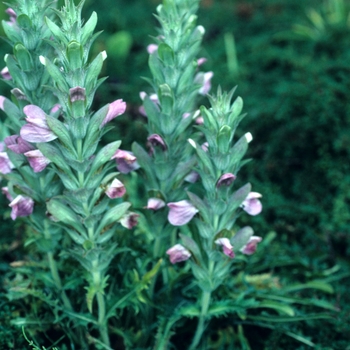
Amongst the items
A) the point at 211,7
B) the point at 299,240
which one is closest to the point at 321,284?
the point at 299,240

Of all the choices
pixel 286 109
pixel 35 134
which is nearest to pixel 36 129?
pixel 35 134

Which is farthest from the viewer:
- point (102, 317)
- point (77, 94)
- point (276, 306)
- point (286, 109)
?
point (286, 109)

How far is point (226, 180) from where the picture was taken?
4.53ft

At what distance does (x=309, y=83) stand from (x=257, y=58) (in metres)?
0.55

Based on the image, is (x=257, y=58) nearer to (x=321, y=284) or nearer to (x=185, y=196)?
(x=321, y=284)

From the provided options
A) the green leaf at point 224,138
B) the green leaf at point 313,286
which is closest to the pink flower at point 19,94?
the green leaf at point 224,138

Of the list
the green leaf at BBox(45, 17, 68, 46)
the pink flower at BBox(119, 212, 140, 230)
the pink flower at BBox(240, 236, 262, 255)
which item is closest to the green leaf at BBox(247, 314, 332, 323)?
the pink flower at BBox(240, 236, 262, 255)

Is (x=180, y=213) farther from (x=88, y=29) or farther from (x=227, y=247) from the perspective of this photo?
(x=88, y=29)

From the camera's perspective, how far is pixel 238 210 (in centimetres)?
154

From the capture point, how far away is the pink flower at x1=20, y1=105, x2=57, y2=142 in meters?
1.29

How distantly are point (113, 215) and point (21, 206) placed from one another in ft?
0.78

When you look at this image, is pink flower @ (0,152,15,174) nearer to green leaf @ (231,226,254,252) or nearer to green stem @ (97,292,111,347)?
green stem @ (97,292,111,347)

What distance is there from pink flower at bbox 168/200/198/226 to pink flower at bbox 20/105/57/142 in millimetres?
350

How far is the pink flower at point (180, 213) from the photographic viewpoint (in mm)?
1453
